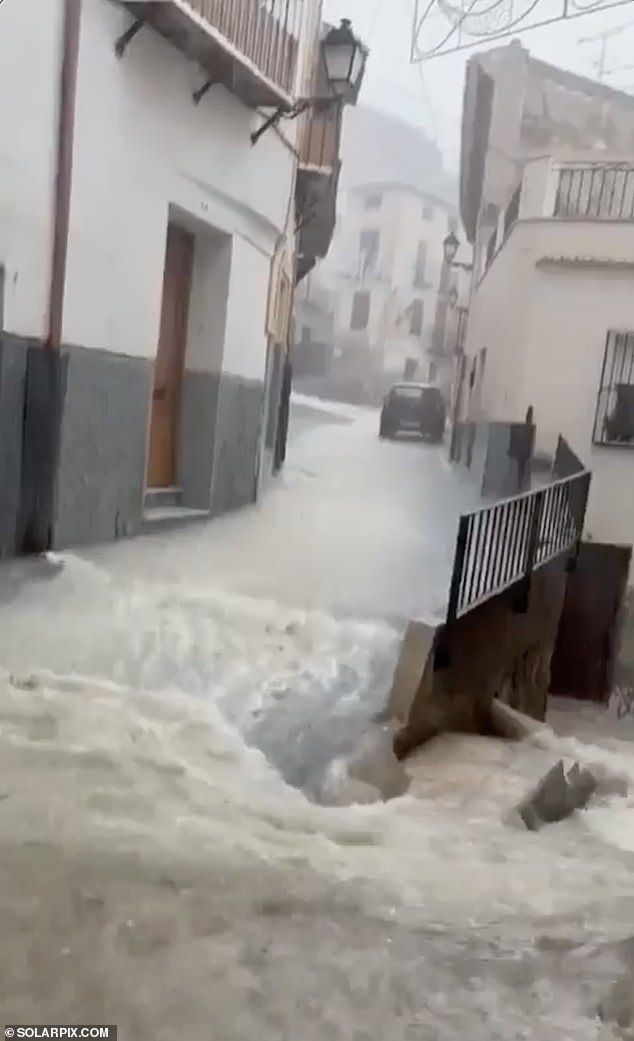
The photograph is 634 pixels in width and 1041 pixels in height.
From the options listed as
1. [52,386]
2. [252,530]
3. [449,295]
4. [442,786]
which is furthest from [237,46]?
[449,295]

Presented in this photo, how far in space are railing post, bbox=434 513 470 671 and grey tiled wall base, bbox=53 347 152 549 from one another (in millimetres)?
1456

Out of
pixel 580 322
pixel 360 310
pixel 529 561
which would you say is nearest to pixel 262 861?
pixel 529 561

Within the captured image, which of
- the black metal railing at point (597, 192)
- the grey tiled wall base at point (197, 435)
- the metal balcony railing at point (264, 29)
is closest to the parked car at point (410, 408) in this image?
the black metal railing at point (597, 192)

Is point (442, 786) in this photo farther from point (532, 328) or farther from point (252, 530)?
point (532, 328)

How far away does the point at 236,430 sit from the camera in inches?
196

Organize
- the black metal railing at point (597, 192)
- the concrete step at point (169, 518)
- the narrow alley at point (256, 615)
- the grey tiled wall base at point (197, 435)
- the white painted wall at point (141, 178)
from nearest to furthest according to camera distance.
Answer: the narrow alley at point (256, 615) < the white painted wall at point (141, 178) < the concrete step at point (169, 518) < the grey tiled wall base at point (197, 435) < the black metal railing at point (597, 192)

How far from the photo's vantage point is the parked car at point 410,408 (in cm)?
709

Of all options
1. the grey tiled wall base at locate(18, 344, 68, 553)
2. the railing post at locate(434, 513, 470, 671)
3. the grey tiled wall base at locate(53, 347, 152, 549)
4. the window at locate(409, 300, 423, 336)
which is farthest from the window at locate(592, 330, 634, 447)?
the grey tiled wall base at locate(18, 344, 68, 553)

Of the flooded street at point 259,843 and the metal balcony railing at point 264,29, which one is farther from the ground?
the metal balcony railing at point 264,29

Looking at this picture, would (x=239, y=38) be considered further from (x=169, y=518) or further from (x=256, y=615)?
(x=256, y=615)

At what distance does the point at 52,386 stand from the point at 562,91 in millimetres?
4905

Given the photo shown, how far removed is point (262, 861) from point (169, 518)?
2829mm

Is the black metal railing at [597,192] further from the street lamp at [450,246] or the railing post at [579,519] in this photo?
the railing post at [579,519]

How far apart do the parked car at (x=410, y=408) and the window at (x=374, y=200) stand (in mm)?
1345
